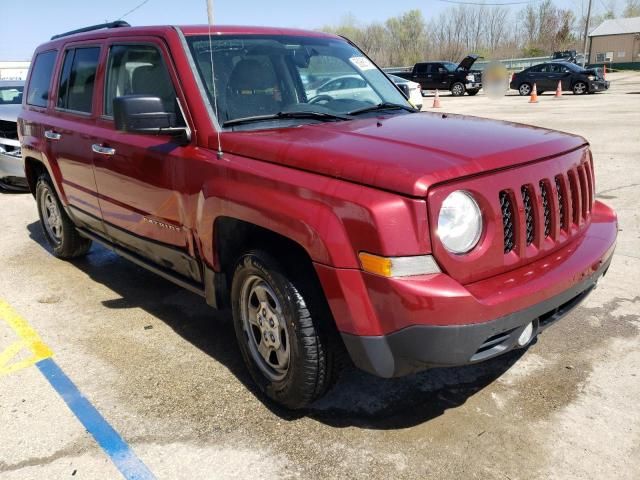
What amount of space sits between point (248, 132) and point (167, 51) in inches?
30.9

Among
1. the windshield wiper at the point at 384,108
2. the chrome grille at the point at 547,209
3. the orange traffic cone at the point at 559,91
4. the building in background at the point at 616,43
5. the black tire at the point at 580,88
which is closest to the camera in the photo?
the chrome grille at the point at 547,209

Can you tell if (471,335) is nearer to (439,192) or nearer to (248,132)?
(439,192)

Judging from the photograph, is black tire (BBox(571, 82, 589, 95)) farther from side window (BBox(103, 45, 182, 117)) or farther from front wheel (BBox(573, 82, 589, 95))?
side window (BBox(103, 45, 182, 117))

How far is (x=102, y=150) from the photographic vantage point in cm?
396

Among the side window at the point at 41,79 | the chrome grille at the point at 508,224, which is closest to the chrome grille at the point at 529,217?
the chrome grille at the point at 508,224

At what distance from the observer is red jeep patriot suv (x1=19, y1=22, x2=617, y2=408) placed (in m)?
2.28

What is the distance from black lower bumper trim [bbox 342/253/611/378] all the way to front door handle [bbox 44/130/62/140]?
132 inches

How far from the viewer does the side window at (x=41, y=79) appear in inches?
199

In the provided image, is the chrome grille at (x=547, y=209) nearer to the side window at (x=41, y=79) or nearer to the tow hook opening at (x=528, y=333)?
the tow hook opening at (x=528, y=333)

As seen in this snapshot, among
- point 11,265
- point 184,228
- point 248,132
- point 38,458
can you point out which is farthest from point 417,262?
point 11,265

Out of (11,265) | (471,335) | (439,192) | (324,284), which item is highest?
(439,192)

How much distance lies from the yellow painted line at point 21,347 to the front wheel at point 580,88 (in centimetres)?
2556

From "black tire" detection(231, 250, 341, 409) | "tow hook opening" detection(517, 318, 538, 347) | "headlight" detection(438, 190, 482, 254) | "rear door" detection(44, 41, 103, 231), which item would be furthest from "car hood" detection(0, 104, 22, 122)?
"tow hook opening" detection(517, 318, 538, 347)

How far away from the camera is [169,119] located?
3.17 m
